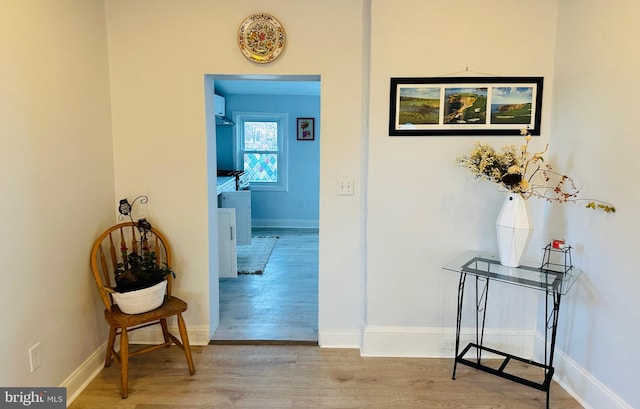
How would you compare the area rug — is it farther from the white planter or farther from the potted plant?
the white planter

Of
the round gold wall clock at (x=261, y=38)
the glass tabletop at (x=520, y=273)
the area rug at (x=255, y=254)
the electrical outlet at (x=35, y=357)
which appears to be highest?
the round gold wall clock at (x=261, y=38)

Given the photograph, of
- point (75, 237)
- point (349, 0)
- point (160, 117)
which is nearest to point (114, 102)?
point (160, 117)

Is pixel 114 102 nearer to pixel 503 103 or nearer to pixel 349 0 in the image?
pixel 349 0

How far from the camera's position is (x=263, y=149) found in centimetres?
672

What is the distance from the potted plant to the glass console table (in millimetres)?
1651

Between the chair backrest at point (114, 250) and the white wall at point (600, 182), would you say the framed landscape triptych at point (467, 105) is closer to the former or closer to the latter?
the white wall at point (600, 182)

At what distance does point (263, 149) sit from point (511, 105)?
475 centimetres

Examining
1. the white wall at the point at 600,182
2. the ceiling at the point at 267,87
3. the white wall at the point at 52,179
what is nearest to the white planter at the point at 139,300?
the white wall at the point at 52,179

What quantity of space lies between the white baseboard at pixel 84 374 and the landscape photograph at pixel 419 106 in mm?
2296

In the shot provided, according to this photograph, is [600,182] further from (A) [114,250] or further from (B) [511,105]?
(A) [114,250]

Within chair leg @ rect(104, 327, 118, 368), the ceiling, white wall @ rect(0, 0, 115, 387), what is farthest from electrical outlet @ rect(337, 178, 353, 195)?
the ceiling

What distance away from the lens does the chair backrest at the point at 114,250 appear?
7.68ft

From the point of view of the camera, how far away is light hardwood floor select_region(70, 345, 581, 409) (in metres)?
2.17

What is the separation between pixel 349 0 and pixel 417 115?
829 millimetres
